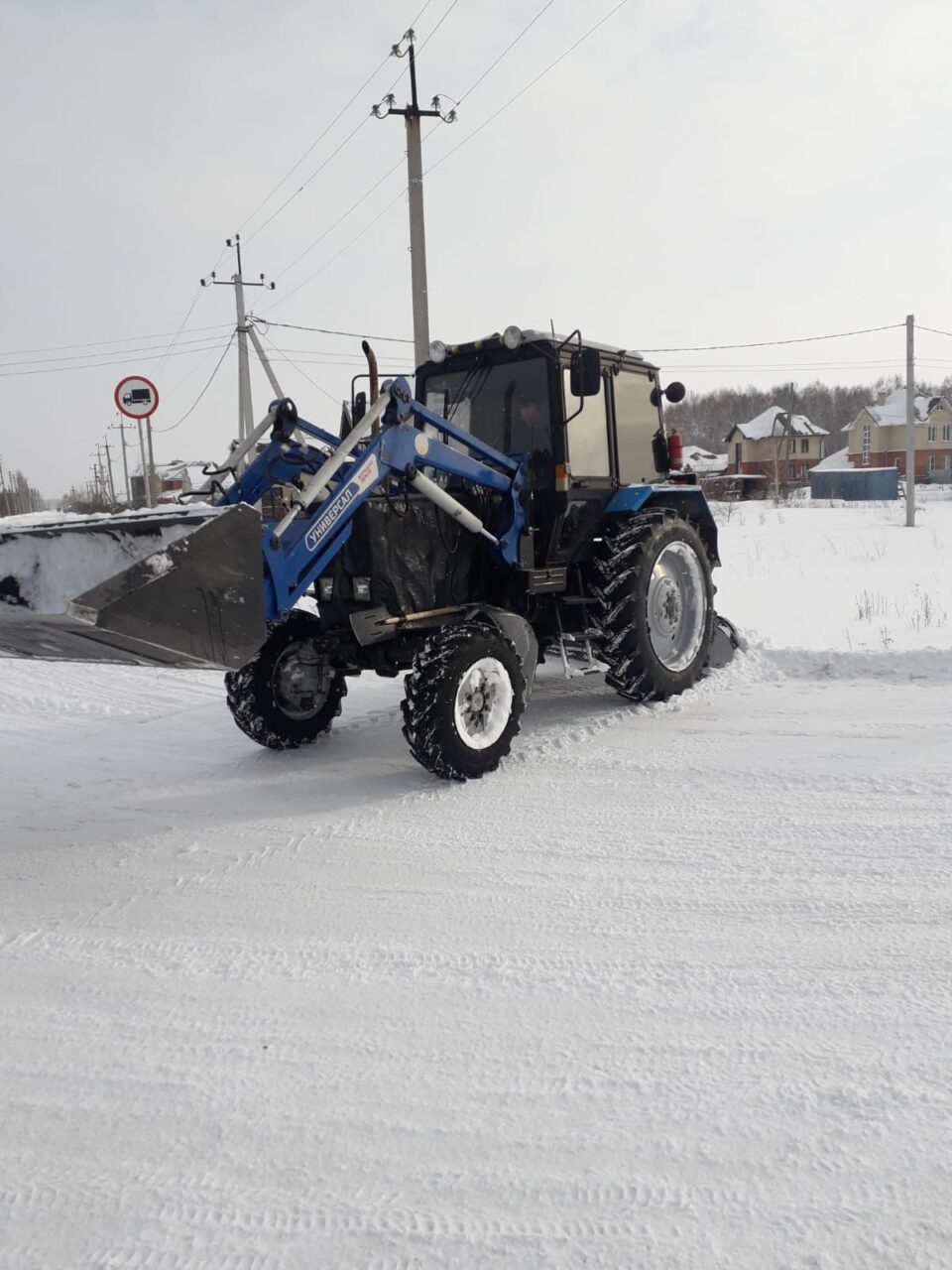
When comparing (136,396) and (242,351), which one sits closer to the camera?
(136,396)

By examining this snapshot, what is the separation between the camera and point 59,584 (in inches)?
152

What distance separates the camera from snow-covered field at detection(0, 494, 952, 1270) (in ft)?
6.13

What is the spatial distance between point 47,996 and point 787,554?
607 inches

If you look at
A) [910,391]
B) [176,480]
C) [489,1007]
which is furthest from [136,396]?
[176,480]

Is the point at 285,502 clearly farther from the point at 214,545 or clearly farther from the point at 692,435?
the point at 692,435

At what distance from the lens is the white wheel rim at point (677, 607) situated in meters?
6.21

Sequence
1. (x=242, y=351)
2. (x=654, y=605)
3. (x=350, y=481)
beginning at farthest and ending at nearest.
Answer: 1. (x=242, y=351)
2. (x=654, y=605)
3. (x=350, y=481)

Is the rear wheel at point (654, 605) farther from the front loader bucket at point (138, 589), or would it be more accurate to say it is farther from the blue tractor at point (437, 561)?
the front loader bucket at point (138, 589)

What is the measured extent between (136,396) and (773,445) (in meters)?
77.7

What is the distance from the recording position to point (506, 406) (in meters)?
5.78

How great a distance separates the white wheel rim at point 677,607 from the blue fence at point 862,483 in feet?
161

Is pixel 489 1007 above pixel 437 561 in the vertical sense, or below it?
below

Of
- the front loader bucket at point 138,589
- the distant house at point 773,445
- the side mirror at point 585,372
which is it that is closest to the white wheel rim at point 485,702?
the front loader bucket at point 138,589

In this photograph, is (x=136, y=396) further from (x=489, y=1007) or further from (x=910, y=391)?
(x=910, y=391)
